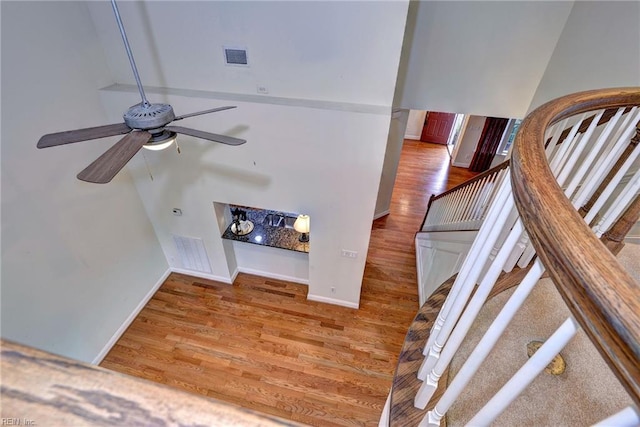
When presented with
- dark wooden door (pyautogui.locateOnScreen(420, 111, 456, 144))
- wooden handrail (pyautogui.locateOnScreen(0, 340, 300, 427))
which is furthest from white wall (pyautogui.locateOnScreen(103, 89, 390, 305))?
dark wooden door (pyautogui.locateOnScreen(420, 111, 456, 144))

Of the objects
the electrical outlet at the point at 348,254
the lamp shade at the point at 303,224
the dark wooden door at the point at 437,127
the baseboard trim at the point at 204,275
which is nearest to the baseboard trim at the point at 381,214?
the electrical outlet at the point at 348,254

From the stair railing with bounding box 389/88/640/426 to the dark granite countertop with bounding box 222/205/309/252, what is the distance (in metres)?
3.02

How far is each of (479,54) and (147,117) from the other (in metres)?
3.68

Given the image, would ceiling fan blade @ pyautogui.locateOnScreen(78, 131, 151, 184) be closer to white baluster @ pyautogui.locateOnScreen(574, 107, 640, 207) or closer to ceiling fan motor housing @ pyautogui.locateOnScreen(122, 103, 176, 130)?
ceiling fan motor housing @ pyautogui.locateOnScreen(122, 103, 176, 130)

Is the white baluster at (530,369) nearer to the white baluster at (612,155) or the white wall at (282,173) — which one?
the white baluster at (612,155)

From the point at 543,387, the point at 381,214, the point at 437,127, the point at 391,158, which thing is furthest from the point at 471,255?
the point at 437,127

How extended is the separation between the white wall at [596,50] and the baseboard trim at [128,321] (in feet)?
19.1

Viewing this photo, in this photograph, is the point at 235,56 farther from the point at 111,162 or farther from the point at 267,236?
the point at 267,236

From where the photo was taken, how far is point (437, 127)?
9805 mm

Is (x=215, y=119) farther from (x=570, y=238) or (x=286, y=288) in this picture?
(x=570, y=238)

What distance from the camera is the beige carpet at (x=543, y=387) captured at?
1101 mm

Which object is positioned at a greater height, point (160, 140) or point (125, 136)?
point (125, 136)

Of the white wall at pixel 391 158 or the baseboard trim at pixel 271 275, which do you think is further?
the white wall at pixel 391 158

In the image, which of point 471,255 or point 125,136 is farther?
point 125,136
